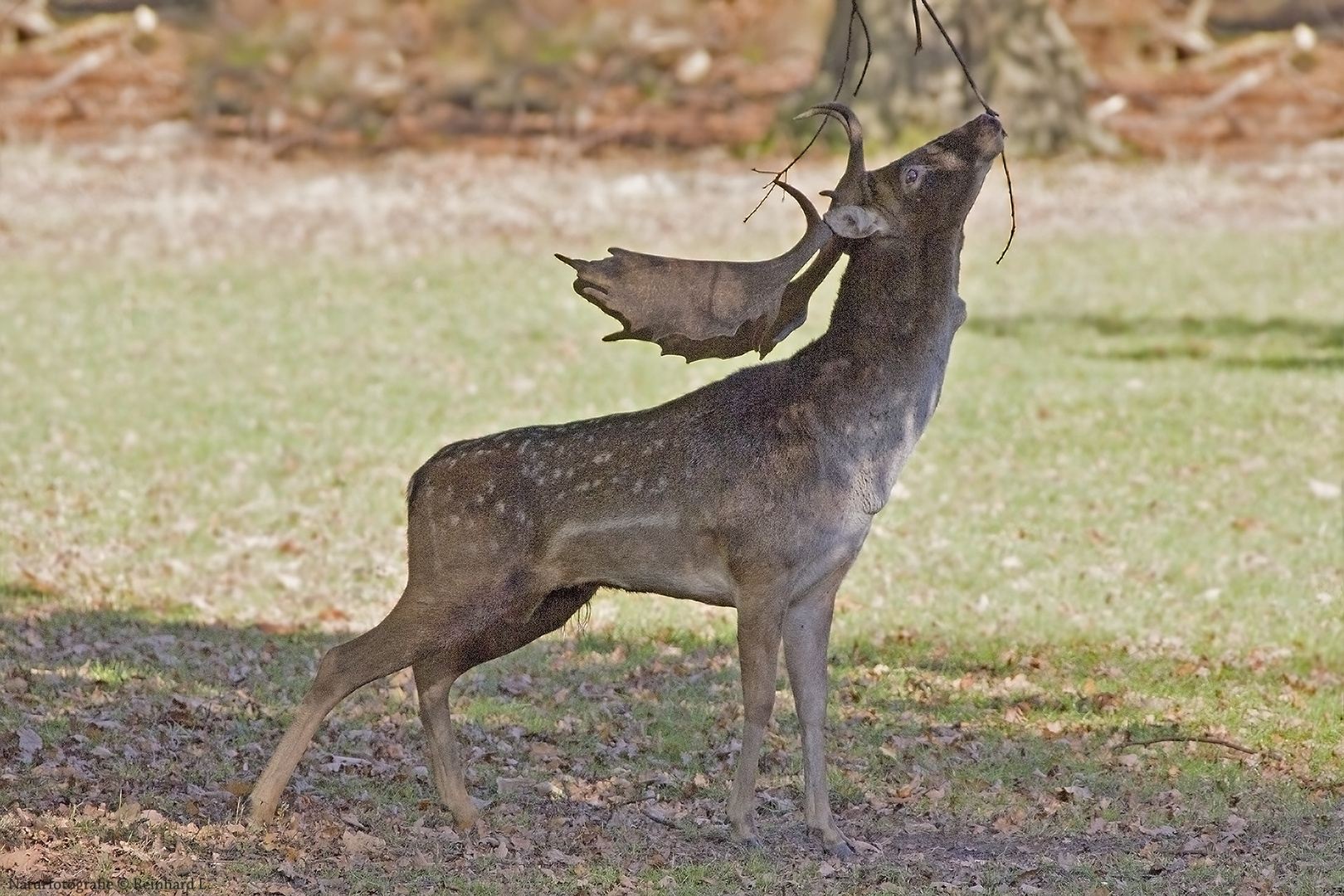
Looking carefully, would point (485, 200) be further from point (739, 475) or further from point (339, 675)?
point (739, 475)

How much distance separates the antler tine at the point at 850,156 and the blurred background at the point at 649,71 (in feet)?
54.3

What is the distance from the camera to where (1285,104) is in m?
36.7

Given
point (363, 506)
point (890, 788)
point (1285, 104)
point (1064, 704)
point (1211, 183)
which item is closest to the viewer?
point (890, 788)

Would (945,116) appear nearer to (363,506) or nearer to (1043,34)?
(1043,34)

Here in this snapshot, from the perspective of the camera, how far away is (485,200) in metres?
26.2

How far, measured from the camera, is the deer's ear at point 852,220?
742 centimetres

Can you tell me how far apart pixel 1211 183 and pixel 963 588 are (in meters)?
17.3

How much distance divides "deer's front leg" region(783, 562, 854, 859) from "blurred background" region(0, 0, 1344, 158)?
665 inches

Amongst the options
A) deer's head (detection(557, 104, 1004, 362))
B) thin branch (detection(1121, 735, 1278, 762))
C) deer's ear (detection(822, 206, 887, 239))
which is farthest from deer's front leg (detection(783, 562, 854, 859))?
thin branch (detection(1121, 735, 1278, 762))

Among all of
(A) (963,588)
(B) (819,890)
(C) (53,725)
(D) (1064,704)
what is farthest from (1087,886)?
(A) (963,588)

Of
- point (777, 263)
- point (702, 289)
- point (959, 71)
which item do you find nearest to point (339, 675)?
point (702, 289)

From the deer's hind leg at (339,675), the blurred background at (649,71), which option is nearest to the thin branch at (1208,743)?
the deer's hind leg at (339,675)

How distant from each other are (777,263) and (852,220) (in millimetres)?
333

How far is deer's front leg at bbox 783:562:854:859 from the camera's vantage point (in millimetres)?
7605
